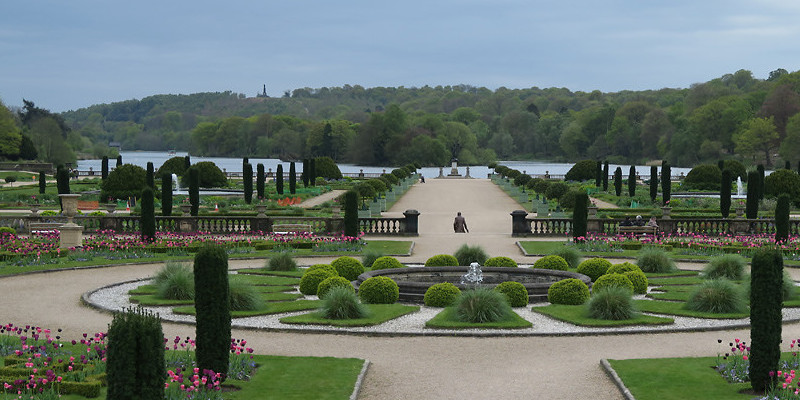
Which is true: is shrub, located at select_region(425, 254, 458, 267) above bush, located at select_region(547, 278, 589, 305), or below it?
above

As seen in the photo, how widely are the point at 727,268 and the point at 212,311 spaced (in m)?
16.0

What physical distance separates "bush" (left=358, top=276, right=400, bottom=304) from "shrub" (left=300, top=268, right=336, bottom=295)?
1566 mm

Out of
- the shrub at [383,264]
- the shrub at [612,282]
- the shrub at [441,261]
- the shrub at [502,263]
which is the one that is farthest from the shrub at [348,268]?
the shrub at [612,282]

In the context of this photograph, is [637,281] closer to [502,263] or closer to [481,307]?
[502,263]

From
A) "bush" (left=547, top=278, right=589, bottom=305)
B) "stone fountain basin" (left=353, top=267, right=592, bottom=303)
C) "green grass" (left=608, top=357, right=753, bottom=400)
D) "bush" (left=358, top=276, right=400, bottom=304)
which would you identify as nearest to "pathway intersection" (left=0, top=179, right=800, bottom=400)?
"green grass" (left=608, top=357, right=753, bottom=400)

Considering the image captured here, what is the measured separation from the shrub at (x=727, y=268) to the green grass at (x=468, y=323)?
8.28m

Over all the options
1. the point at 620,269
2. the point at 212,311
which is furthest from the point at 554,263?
the point at 212,311

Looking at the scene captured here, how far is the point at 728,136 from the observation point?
14138cm

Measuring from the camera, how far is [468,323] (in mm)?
18734

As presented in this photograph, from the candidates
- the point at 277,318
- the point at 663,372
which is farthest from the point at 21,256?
the point at 663,372

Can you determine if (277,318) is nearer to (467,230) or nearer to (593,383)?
(593,383)

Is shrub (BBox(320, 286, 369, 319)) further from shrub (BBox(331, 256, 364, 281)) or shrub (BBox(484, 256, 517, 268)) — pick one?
shrub (BBox(484, 256, 517, 268))

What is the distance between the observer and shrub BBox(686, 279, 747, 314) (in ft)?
66.7

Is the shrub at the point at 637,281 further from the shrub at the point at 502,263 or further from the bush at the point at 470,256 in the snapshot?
the bush at the point at 470,256
